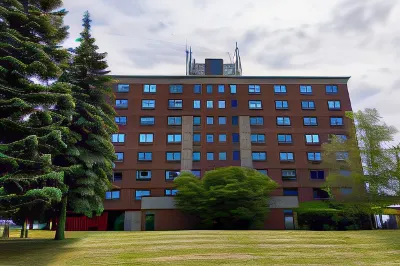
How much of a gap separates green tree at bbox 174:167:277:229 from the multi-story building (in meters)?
9.33

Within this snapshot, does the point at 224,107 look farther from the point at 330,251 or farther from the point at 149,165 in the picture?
the point at 330,251

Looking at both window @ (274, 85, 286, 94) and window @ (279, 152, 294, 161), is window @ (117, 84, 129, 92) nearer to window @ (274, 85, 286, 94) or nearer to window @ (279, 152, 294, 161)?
window @ (274, 85, 286, 94)

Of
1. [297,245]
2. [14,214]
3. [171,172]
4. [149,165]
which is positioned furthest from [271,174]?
[14,214]

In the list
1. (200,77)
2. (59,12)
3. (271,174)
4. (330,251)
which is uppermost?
(200,77)

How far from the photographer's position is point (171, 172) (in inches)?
1881

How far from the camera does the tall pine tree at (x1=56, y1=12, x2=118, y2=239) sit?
22.2m

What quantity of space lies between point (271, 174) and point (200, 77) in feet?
56.0

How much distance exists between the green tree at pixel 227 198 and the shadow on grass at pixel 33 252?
631 inches

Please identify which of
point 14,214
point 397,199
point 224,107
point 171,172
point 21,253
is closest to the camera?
point 21,253

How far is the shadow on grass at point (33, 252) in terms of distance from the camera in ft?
57.0

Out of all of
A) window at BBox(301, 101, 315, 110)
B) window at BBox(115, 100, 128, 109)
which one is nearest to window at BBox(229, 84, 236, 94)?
window at BBox(301, 101, 315, 110)

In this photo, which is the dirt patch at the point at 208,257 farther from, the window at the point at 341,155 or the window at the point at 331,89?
the window at the point at 331,89

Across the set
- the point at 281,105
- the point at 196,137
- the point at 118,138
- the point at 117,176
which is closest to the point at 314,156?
the point at 281,105

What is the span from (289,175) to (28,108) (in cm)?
3756
